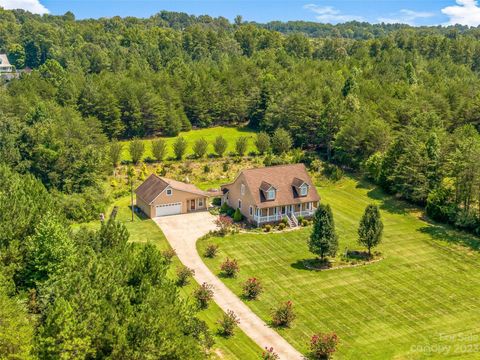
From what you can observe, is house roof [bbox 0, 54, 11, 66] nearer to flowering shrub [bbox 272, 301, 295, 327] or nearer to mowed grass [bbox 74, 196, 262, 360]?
mowed grass [bbox 74, 196, 262, 360]

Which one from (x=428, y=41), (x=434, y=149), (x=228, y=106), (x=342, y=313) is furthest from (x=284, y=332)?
(x=428, y=41)

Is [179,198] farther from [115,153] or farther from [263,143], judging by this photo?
[263,143]

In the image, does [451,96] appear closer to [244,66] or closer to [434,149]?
[434,149]

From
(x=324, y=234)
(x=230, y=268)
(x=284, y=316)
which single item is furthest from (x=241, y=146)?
(x=284, y=316)

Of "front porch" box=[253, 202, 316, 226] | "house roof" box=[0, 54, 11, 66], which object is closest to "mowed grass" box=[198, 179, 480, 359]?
"front porch" box=[253, 202, 316, 226]

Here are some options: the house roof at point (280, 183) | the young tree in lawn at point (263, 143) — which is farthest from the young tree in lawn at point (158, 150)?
the house roof at point (280, 183)

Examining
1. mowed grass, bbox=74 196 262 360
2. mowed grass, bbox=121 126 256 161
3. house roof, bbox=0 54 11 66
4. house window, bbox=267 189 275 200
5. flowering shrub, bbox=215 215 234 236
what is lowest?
mowed grass, bbox=74 196 262 360
